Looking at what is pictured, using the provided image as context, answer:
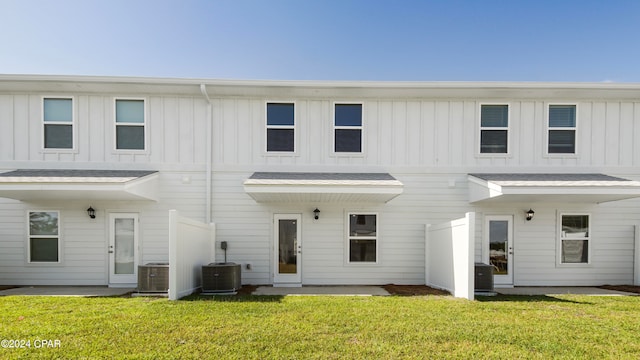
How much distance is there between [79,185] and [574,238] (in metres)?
11.8

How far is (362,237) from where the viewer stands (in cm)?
888

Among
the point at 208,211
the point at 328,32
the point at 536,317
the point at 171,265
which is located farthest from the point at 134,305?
the point at 328,32

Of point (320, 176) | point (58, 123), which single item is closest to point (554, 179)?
point (320, 176)

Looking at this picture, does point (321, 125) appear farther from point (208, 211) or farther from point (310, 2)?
point (310, 2)

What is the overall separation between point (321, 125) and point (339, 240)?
3.00 metres

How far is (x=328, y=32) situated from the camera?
1353 centimetres

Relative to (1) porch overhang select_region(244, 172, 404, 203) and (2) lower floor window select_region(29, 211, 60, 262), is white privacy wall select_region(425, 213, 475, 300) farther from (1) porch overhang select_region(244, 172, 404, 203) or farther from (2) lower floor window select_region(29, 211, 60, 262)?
(2) lower floor window select_region(29, 211, 60, 262)

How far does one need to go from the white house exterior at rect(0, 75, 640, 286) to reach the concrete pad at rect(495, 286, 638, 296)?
0.28m

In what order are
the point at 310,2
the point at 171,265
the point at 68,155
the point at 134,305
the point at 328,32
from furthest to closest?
the point at 328,32
the point at 310,2
the point at 68,155
the point at 171,265
the point at 134,305

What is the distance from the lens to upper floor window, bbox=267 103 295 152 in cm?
899

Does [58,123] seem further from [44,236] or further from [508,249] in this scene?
[508,249]

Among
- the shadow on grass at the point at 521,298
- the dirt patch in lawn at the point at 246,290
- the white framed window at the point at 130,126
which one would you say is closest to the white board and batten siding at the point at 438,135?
the white framed window at the point at 130,126

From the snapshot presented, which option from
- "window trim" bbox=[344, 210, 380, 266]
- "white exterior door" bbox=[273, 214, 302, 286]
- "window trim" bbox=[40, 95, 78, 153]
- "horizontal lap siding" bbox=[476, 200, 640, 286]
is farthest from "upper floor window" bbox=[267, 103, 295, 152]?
"horizontal lap siding" bbox=[476, 200, 640, 286]

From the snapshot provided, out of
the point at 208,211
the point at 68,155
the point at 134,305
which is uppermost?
the point at 68,155
